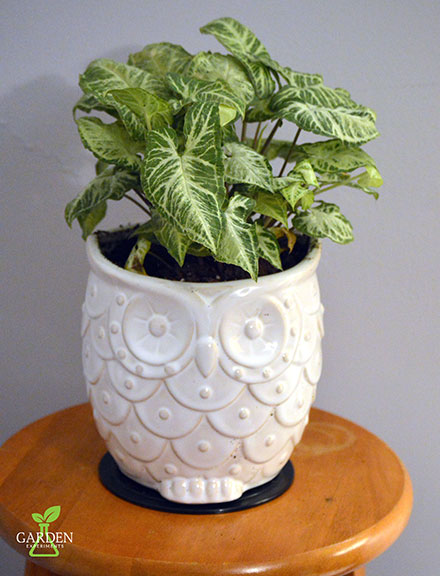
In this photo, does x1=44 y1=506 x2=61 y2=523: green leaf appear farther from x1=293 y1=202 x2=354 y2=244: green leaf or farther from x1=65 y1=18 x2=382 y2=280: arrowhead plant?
x1=293 y1=202 x2=354 y2=244: green leaf

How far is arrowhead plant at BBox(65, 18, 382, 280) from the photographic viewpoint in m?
0.73

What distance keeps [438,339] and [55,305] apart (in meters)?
0.71

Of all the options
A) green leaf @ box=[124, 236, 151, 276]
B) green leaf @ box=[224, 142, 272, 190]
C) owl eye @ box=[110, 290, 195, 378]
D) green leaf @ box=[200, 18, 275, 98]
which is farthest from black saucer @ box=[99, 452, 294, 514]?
green leaf @ box=[200, 18, 275, 98]

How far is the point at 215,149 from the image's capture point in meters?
0.73

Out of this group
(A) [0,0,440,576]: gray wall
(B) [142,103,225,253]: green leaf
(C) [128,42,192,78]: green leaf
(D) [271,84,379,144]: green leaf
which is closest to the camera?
(B) [142,103,225,253]: green leaf

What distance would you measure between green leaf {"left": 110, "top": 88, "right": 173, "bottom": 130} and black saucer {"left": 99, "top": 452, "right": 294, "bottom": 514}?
47 cm

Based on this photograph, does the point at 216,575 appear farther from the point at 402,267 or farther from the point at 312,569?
the point at 402,267

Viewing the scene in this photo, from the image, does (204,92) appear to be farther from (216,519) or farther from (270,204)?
(216,519)

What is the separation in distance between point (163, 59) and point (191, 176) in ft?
1.04

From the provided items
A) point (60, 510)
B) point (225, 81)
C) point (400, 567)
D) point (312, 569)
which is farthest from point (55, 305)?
point (400, 567)

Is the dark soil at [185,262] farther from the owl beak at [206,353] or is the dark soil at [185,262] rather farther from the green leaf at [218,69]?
the green leaf at [218,69]

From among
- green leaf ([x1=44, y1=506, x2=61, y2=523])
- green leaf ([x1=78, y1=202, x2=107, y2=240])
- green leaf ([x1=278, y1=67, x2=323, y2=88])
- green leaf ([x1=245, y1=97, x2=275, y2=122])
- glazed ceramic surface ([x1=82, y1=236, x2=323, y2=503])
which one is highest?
green leaf ([x1=278, y1=67, x2=323, y2=88])

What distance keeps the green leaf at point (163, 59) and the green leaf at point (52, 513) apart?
0.61 meters

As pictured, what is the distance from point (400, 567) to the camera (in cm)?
132
